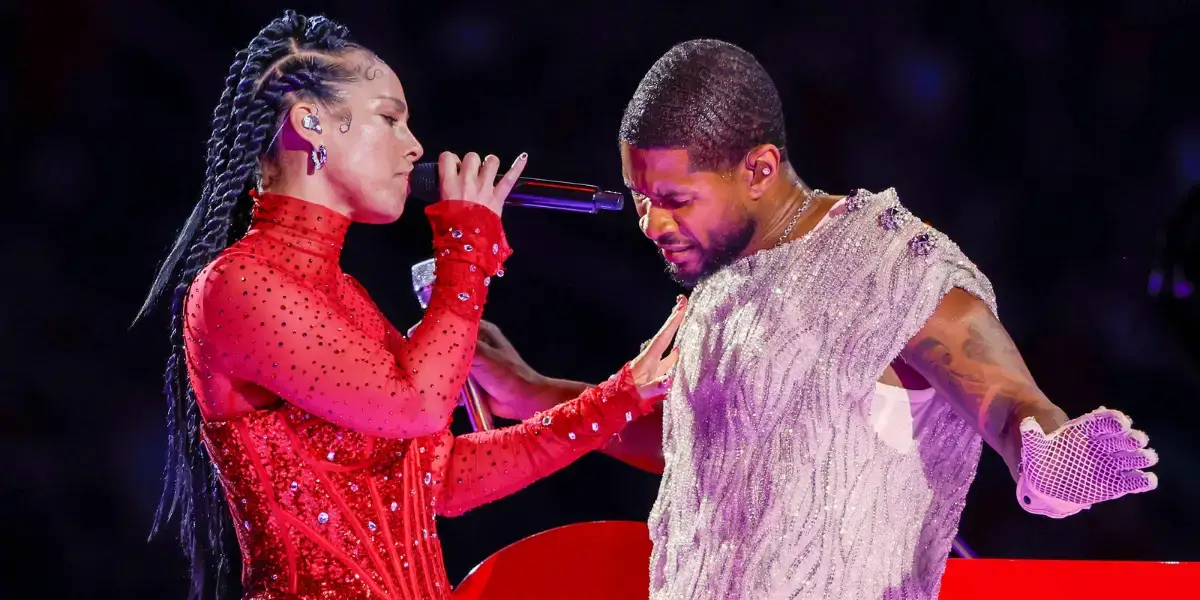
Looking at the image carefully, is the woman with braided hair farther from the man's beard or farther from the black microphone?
the man's beard

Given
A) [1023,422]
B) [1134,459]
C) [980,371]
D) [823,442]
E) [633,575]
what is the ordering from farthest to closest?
[633,575]
[823,442]
[980,371]
[1023,422]
[1134,459]

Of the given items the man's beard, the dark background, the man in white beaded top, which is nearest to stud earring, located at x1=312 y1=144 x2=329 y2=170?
the man in white beaded top

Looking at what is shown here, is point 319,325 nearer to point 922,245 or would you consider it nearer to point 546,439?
point 546,439

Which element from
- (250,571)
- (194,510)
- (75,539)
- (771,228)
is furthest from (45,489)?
(771,228)

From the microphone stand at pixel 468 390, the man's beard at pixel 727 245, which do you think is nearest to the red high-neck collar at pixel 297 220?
the microphone stand at pixel 468 390

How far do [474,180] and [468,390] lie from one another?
57cm

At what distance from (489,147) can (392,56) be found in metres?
0.29

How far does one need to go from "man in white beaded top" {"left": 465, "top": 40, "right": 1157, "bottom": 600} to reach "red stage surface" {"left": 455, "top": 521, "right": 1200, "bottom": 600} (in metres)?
0.29

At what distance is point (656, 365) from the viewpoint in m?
1.58

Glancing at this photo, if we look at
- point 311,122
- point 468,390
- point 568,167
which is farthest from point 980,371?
point 568,167

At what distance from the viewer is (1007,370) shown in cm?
115

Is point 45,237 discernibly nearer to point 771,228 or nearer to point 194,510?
point 194,510

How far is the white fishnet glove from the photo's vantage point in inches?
36.7

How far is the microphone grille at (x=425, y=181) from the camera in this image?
141 centimetres
